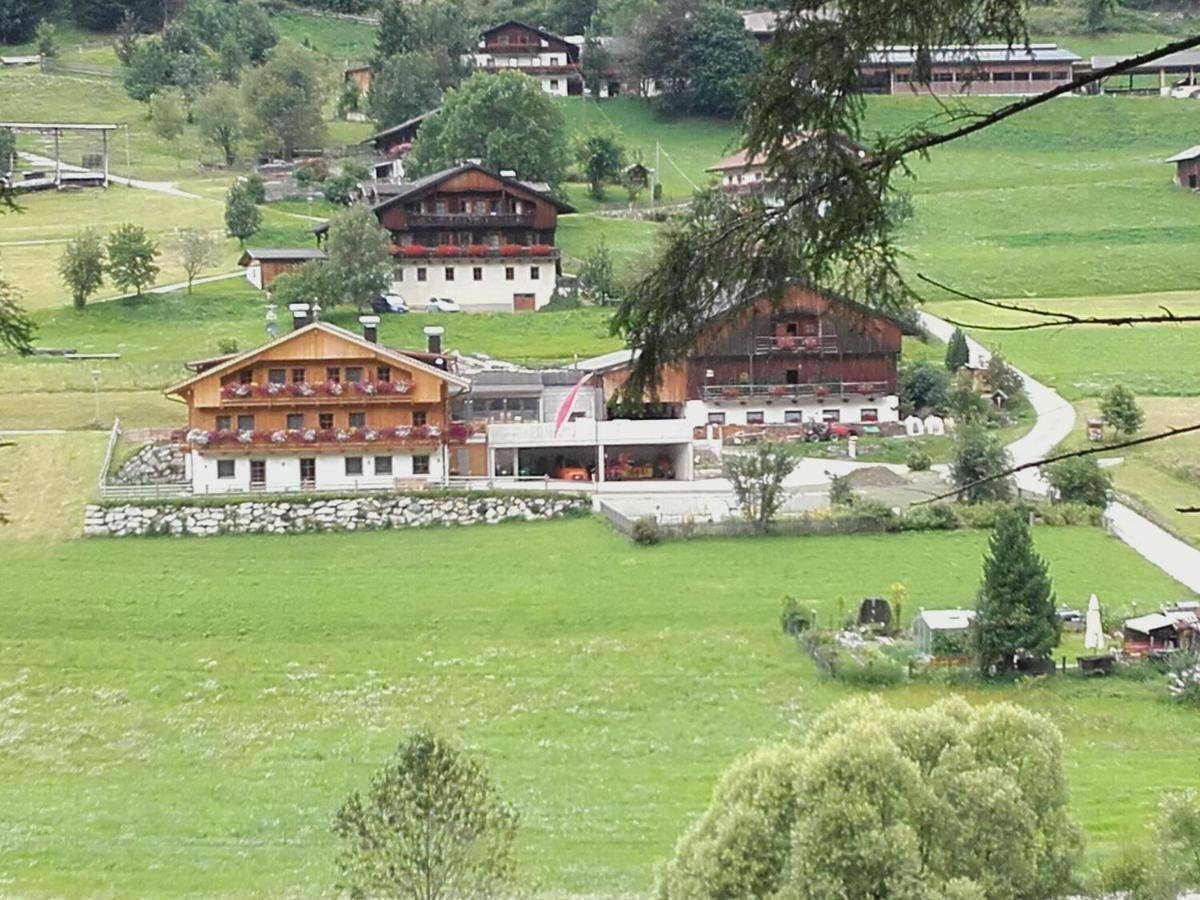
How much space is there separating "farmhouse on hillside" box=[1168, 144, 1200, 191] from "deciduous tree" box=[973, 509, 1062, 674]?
156 ft

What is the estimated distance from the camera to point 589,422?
40500mm

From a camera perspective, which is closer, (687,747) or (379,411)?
(687,747)

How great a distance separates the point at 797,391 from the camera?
145 feet

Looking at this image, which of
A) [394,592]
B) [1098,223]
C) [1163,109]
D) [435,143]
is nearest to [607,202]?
[435,143]

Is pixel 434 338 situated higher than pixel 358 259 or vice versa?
pixel 358 259

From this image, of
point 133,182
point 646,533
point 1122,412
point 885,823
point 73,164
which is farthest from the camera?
point 73,164

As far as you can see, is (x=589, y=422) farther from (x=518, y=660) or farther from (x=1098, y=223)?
(x=1098, y=223)

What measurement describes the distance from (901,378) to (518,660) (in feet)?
62.3

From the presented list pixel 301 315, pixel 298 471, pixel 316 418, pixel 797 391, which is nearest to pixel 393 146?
pixel 301 315

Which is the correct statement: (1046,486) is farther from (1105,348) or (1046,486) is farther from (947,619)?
(1105,348)

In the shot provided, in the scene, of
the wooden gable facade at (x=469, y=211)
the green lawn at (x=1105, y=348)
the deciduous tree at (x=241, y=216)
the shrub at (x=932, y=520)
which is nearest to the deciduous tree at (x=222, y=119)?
the deciduous tree at (x=241, y=216)

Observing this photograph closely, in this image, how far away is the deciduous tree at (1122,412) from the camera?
40.3 meters

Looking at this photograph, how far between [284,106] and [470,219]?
74.0ft

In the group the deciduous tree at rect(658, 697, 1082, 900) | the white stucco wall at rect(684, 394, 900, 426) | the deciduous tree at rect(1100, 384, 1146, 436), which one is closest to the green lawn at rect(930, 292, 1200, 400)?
the white stucco wall at rect(684, 394, 900, 426)
